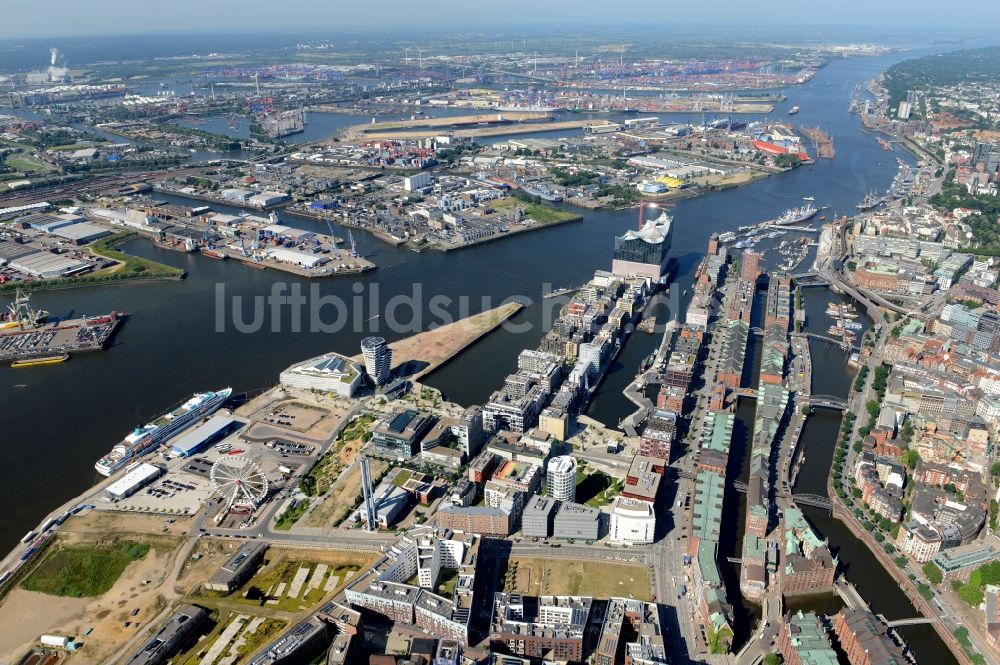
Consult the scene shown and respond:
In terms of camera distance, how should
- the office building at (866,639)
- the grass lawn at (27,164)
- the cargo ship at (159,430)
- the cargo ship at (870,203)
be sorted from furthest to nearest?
the grass lawn at (27,164)
the cargo ship at (870,203)
the cargo ship at (159,430)
the office building at (866,639)

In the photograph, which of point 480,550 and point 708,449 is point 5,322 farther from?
point 708,449

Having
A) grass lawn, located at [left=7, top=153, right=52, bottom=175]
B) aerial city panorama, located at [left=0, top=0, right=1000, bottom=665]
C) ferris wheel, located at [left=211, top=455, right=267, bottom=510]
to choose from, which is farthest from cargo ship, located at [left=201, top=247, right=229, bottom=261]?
grass lawn, located at [left=7, top=153, right=52, bottom=175]

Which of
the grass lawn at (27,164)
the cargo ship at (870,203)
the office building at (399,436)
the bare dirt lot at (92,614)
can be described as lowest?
the bare dirt lot at (92,614)

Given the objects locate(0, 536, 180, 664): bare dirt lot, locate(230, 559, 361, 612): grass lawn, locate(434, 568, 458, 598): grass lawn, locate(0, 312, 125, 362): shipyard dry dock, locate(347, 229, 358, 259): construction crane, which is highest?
locate(347, 229, 358, 259): construction crane

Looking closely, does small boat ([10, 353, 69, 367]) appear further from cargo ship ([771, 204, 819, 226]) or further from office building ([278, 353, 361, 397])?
cargo ship ([771, 204, 819, 226])

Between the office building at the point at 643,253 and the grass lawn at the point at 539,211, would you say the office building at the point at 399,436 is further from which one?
the grass lawn at the point at 539,211

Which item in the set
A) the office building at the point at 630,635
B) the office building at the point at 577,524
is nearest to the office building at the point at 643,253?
the office building at the point at 577,524

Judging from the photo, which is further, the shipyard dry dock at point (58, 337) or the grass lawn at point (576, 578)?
the shipyard dry dock at point (58, 337)
